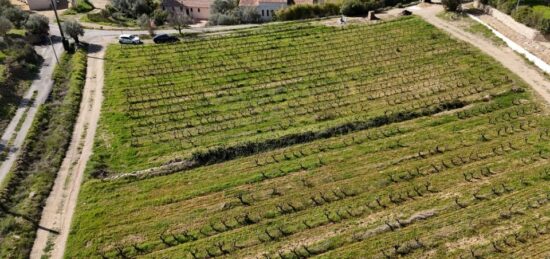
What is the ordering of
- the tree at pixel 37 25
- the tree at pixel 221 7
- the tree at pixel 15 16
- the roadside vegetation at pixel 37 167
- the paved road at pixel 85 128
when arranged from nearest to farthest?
the roadside vegetation at pixel 37 167
the paved road at pixel 85 128
the tree at pixel 37 25
the tree at pixel 15 16
the tree at pixel 221 7

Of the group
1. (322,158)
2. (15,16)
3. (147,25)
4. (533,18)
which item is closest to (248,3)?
(147,25)

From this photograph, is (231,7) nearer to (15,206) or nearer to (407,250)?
(15,206)

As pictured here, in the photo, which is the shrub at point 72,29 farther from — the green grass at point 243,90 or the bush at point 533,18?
the bush at point 533,18

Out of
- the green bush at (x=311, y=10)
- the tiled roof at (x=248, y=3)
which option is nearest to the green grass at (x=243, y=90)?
the green bush at (x=311, y=10)

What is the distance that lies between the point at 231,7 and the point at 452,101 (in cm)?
4767

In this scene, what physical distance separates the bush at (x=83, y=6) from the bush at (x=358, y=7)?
4605 centimetres

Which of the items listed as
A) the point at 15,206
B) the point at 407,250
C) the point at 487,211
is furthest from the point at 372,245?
the point at 15,206

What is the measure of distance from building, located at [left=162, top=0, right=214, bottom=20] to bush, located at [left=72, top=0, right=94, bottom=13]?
13.5 meters

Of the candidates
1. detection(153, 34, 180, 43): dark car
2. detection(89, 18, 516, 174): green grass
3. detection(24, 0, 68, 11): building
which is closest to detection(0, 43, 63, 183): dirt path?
detection(89, 18, 516, 174): green grass

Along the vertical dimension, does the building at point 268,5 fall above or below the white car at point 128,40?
above

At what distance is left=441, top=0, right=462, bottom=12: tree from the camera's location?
218 feet

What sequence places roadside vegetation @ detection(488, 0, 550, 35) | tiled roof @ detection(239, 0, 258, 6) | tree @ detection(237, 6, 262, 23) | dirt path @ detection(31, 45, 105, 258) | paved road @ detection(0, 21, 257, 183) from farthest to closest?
tiled roof @ detection(239, 0, 258, 6) → tree @ detection(237, 6, 262, 23) → roadside vegetation @ detection(488, 0, 550, 35) → paved road @ detection(0, 21, 257, 183) → dirt path @ detection(31, 45, 105, 258)

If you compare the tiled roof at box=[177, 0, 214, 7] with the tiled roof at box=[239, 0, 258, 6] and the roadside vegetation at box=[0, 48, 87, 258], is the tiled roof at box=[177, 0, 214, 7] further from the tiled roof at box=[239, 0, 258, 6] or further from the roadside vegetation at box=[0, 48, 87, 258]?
the roadside vegetation at box=[0, 48, 87, 258]

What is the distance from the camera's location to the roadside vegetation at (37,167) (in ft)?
102
